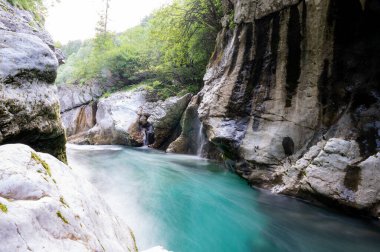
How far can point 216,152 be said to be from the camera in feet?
41.0

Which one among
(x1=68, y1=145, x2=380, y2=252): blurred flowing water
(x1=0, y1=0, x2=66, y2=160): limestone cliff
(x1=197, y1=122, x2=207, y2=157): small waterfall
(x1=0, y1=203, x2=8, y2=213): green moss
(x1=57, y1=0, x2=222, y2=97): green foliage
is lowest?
(x1=68, y1=145, x2=380, y2=252): blurred flowing water

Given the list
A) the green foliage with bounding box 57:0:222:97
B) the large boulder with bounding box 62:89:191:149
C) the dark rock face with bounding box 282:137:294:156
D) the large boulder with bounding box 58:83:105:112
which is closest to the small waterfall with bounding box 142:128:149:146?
the large boulder with bounding box 62:89:191:149

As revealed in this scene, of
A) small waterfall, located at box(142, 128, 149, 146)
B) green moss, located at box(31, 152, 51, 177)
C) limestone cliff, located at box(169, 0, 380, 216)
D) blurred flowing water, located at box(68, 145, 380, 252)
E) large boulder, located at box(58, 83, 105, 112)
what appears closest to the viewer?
green moss, located at box(31, 152, 51, 177)

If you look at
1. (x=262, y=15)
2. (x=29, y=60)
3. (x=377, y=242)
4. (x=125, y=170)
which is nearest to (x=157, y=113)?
(x=125, y=170)

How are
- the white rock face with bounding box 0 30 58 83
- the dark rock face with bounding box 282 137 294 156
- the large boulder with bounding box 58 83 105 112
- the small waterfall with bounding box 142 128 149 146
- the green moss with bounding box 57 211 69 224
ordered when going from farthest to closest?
1. the large boulder with bounding box 58 83 105 112
2. the small waterfall with bounding box 142 128 149 146
3. the dark rock face with bounding box 282 137 294 156
4. the white rock face with bounding box 0 30 58 83
5. the green moss with bounding box 57 211 69 224

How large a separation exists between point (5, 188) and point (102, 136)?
54.7ft

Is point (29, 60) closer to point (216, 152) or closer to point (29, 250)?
point (29, 250)

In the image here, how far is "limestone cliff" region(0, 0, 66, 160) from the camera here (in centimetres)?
404

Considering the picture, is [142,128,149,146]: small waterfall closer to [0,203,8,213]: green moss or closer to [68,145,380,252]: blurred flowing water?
[68,145,380,252]: blurred flowing water

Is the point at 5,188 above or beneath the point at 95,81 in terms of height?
beneath

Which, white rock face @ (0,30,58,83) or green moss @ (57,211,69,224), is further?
white rock face @ (0,30,58,83)

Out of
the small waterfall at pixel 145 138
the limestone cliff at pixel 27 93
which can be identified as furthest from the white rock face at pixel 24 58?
the small waterfall at pixel 145 138

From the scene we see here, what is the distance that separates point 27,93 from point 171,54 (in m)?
11.7

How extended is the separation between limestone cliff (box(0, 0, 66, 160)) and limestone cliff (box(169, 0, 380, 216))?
537 centimetres
